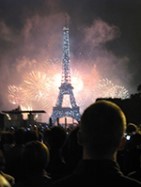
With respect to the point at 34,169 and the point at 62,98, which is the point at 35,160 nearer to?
the point at 34,169

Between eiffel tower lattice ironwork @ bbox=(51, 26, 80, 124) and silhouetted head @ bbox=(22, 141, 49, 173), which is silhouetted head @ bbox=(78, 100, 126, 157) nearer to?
silhouetted head @ bbox=(22, 141, 49, 173)

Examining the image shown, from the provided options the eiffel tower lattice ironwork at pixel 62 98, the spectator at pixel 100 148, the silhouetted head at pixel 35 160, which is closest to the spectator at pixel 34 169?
the silhouetted head at pixel 35 160

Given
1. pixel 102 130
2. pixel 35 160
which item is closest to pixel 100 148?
pixel 102 130

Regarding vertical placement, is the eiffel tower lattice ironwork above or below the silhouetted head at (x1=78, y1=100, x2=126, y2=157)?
above

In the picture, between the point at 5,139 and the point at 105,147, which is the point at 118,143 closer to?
the point at 105,147

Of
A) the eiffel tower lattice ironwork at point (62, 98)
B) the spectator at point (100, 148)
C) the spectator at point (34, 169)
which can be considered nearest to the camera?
the spectator at point (100, 148)

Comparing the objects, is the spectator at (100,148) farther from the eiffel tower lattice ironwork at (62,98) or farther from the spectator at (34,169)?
the eiffel tower lattice ironwork at (62,98)

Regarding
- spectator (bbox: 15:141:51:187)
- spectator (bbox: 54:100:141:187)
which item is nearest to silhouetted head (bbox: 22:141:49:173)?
spectator (bbox: 15:141:51:187)
